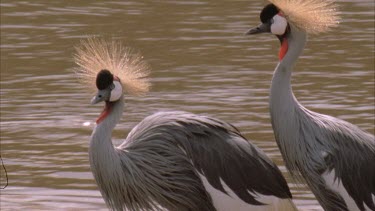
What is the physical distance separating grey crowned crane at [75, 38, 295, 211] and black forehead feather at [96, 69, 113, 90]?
0.19 ft

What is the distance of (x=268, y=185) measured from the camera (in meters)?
5.64

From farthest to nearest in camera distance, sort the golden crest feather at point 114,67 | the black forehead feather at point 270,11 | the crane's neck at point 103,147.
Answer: the black forehead feather at point 270,11 < the golden crest feather at point 114,67 < the crane's neck at point 103,147

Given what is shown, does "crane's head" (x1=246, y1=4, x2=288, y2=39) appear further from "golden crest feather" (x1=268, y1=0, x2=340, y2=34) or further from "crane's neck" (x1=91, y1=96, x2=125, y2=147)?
"crane's neck" (x1=91, y1=96, x2=125, y2=147)

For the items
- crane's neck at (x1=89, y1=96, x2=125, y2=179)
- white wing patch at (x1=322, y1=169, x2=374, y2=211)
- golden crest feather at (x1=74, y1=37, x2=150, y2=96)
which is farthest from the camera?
white wing patch at (x1=322, y1=169, x2=374, y2=211)

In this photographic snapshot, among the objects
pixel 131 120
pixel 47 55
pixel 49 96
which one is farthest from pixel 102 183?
pixel 47 55

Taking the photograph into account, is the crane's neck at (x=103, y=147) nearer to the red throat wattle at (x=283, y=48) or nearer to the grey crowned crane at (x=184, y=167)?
the grey crowned crane at (x=184, y=167)

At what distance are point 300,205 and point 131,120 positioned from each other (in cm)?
158

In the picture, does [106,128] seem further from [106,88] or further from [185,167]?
[185,167]

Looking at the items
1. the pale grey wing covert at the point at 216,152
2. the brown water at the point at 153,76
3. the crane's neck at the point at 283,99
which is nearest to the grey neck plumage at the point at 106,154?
the pale grey wing covert at the point at 216,152

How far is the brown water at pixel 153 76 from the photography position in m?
7.00

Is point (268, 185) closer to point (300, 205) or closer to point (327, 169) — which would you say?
point (327, 169)

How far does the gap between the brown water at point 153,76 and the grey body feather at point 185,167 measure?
2.74ft

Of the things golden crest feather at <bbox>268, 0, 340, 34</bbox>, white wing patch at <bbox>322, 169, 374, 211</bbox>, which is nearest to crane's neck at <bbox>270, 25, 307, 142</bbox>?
golden crest feather at <bbox>268, 0, 340, 34</bbox>

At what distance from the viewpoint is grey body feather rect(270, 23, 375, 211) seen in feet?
18.7
